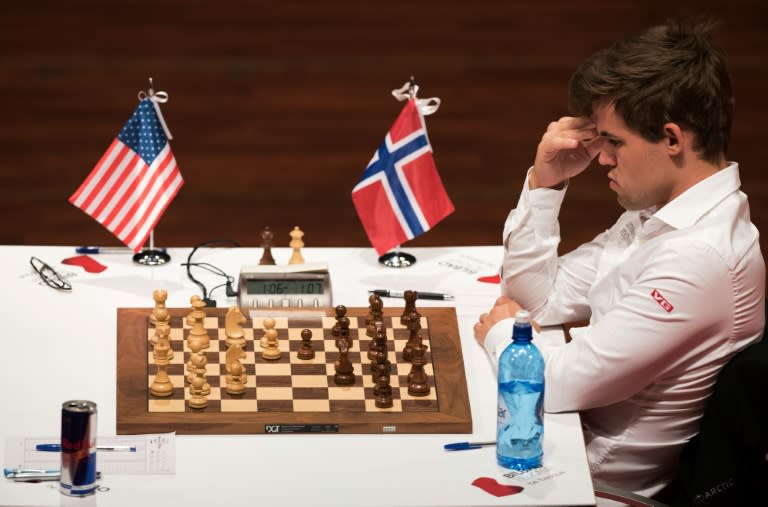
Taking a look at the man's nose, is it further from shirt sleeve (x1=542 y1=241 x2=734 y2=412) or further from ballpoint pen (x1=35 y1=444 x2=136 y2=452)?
ballpoint pen (x1=35 y1=444 x2=136 y2=452)

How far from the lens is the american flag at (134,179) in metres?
3.70

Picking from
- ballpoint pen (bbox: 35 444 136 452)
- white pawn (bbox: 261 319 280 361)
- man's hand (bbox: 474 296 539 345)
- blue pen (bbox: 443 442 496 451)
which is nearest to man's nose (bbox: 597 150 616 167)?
man's hand (bbox: 474 296 539 345)

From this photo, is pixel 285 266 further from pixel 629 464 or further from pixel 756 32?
pixel 756 32

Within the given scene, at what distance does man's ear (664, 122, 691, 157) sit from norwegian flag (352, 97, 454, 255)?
36.2 inches

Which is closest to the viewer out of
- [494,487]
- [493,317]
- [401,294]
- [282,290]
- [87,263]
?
[494,487]

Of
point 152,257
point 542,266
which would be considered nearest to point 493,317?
point 542,266

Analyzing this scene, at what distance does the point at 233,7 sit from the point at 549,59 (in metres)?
1.79

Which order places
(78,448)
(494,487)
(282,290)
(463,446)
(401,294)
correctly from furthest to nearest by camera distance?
(401,294)
(282,290)
(463,446)
(494,487)
(78,448)

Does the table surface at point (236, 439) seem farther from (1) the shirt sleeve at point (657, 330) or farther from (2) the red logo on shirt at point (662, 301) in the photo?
(2) the red logo on shirt at point (662, 301)

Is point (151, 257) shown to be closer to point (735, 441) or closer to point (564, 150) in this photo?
point (564, 150)

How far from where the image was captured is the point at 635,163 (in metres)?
3.00

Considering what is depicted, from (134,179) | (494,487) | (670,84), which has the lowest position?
(494,487)

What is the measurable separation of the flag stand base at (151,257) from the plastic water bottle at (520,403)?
1198 millimetres

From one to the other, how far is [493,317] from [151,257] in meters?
0.97
